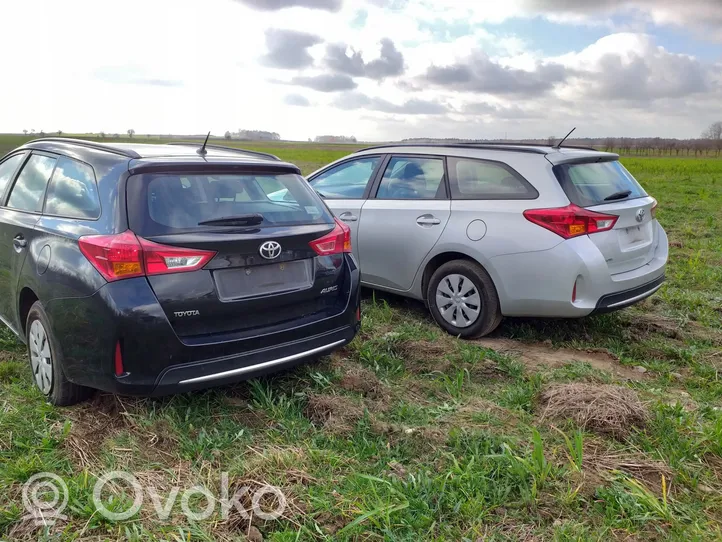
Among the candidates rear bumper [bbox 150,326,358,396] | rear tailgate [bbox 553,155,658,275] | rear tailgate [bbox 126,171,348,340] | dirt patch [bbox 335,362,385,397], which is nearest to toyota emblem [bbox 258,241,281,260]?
rear tailgate [bbox 126,171,348,340]

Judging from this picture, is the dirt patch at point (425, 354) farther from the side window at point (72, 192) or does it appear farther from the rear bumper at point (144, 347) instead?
the side window at point (72, 192)

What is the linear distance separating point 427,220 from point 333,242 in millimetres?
1648

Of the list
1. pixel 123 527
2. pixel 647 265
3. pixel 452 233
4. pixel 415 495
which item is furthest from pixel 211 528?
pixel 647 265

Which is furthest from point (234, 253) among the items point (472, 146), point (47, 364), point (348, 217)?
point (472, 146)

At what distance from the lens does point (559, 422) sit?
3422 mm

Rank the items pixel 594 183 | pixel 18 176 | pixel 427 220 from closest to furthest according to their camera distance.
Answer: pixel 18 176
pixel 594 183
pixel 427 220

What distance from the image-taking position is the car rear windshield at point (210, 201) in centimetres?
314

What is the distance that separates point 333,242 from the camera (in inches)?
150

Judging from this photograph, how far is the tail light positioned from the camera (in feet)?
9.82

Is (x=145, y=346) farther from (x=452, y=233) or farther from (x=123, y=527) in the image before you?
(x=452, y=233)

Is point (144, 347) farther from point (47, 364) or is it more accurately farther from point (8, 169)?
point (8, 169)

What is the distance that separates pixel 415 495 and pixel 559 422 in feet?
3.75

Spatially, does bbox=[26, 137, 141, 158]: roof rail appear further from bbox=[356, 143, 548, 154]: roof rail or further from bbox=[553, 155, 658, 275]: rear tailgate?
bbox=[553, 155, 658, 275]: rear tailgate

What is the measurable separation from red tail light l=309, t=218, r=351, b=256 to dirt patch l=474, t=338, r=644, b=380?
65.4 inches
